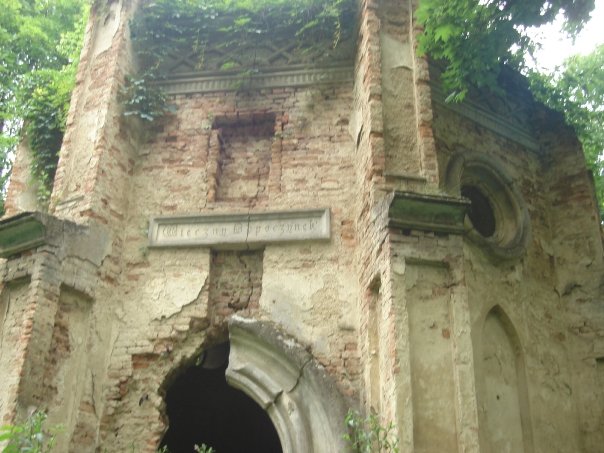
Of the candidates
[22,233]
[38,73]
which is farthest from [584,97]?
[22,233]

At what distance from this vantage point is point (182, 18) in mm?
8688

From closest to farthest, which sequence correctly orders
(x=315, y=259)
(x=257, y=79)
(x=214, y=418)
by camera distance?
(x=315, y=259) < (x=257, y=79) < (x=214, y=418)

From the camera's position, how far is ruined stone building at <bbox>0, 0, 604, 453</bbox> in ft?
20.5

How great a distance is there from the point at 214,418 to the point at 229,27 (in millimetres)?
6084

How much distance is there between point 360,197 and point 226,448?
223 inches

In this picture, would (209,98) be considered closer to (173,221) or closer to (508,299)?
(173,221)

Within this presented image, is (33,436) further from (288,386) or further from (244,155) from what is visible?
(244,155)

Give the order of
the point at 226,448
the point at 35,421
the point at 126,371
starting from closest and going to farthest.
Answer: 1. the point at 35,421
2. the point at 126,371
3. the point at 226,448

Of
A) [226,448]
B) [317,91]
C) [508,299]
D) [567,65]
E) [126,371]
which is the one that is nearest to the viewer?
[126,371]

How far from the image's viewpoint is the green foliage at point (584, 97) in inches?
376

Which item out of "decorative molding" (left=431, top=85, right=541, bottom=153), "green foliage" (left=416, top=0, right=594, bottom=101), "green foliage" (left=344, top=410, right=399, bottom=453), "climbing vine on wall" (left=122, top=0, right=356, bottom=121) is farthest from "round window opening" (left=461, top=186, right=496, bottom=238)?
"green foliage" (left=344, top=410, right=399, bottom=453)

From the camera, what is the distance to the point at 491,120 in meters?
8.76

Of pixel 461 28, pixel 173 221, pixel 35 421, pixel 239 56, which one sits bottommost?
pixel 35 421

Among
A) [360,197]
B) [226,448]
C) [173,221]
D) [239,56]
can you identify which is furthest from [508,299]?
[226,448]
